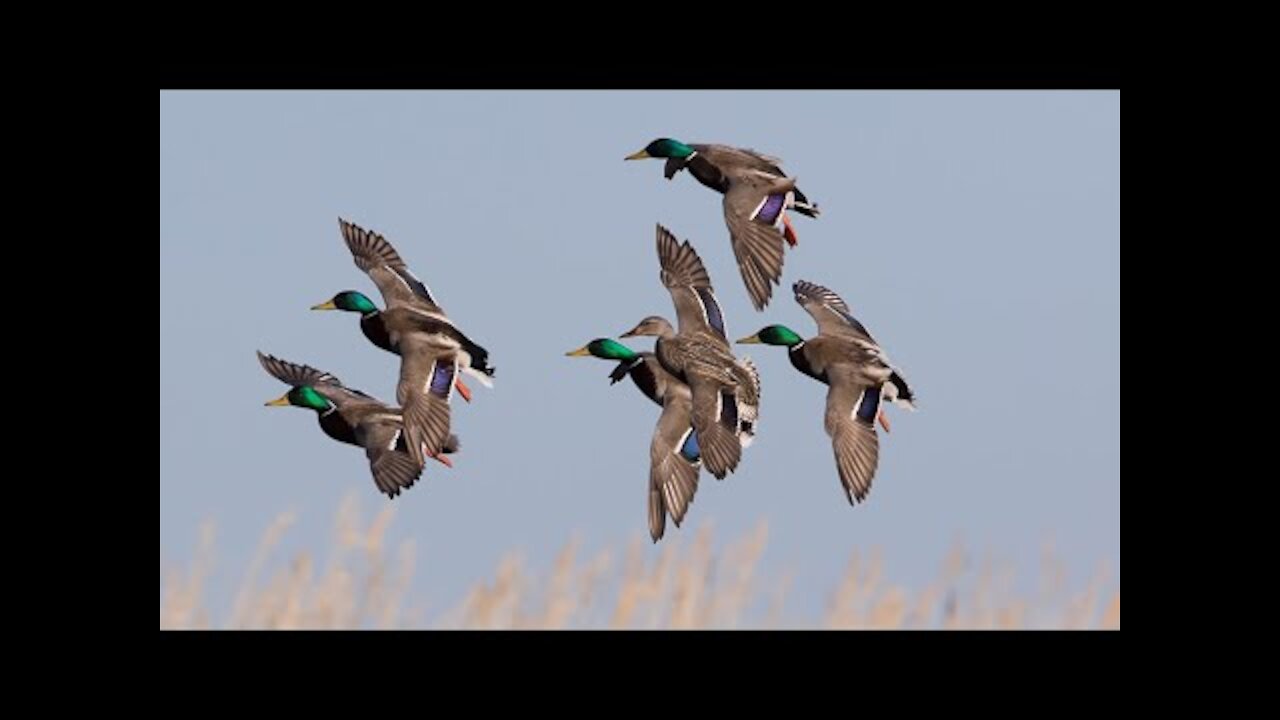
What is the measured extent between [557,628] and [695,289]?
11.1 feet

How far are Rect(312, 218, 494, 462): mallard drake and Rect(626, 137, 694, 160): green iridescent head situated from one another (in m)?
1.46

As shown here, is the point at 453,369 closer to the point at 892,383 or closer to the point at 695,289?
the point at 695,289

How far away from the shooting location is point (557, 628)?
7285 millimetres

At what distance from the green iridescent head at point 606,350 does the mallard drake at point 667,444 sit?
0.03m

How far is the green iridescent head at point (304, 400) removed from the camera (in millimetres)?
10188

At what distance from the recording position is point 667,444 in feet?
32.2

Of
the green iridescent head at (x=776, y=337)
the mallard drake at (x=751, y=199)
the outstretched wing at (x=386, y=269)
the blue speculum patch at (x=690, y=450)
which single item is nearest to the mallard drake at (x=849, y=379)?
the green iridescent head at (x=776, y=337)

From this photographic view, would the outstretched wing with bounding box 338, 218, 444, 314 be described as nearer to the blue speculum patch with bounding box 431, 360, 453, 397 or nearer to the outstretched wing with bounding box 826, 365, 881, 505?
the blue speculum patch with bounding box 431, 360, 453, 397

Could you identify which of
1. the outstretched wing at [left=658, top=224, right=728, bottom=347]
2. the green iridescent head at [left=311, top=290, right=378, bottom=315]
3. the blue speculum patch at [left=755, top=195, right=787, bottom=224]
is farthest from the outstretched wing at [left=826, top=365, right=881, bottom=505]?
the green iridescent head at [left=311, top=290, right=378, bottom=315]

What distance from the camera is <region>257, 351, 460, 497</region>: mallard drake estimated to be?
9328 millimetres

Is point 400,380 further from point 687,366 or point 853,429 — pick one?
point 853,429

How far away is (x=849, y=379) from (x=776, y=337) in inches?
20.1

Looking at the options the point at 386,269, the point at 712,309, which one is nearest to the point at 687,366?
the point at 712,309
